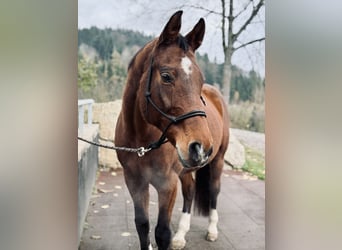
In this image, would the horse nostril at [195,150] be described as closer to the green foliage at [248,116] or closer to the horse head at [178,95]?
the horse head at [178,95]

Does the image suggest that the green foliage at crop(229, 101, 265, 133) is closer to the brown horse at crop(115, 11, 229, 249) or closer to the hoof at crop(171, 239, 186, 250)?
the brown horse at crop(115, 11, 229, 249)

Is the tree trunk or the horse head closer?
the horse head

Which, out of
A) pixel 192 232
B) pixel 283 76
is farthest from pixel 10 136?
pixel 283 76

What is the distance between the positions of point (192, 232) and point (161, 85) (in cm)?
41

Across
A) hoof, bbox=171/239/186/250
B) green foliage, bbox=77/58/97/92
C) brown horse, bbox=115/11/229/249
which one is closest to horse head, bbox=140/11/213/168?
brown horse, bbox=115/11/229/249

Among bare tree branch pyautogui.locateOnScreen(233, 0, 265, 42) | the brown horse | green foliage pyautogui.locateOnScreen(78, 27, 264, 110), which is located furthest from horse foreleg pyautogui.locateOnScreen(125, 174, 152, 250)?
bare tree branch pyautogui.locateOnScreen(233, 0, 265, 42)

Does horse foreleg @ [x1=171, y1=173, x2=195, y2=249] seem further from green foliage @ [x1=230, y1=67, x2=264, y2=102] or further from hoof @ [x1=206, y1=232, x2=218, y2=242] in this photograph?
green foliage @ [x1=230, y1=67, x2=264, y2=102]

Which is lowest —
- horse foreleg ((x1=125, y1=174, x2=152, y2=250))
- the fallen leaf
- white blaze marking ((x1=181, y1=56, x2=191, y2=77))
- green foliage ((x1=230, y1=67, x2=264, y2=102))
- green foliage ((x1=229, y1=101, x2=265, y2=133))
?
the fallen leaf

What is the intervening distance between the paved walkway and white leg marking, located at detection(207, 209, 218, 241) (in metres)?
0.01

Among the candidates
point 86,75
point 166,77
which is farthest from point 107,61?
point 166,77

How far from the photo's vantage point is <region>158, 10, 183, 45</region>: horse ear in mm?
757

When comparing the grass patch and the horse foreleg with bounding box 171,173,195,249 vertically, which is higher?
the grass patch

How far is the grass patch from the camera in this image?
89cm

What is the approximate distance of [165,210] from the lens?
851mm
